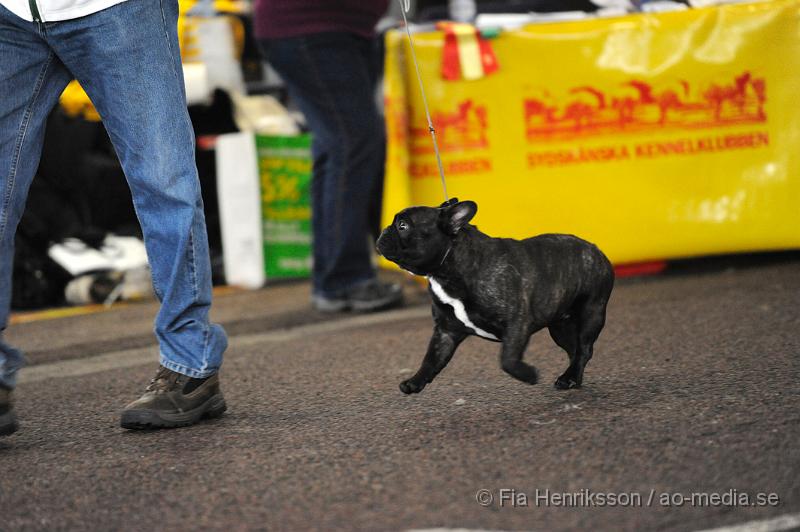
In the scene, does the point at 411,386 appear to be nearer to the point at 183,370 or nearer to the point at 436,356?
the point at 436,356

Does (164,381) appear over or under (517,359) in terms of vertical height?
under

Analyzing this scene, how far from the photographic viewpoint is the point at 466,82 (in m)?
5.63

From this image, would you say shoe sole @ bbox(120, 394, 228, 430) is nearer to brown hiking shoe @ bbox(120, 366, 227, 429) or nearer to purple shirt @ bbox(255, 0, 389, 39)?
brown hiking shoe @ bbox(120, 366, 227, 429)

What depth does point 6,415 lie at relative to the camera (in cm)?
326

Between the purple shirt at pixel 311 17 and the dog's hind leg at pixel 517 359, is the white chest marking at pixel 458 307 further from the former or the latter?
the purple shirt at pixel 311 17

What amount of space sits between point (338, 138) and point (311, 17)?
1.85ft

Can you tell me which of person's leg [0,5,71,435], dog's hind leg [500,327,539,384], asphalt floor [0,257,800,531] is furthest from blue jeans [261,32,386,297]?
dog's hind leg [500,327,539,384]

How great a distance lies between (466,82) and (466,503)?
3.44 m

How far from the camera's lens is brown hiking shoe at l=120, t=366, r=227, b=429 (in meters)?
3.33

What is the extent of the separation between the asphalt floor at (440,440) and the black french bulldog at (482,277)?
0.23 m

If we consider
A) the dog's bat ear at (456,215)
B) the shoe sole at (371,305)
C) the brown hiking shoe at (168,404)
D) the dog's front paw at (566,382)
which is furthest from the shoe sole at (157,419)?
the shoe sole at (371,305)

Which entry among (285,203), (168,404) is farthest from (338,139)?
(168,404)

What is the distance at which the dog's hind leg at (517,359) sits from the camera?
3018 millimetres

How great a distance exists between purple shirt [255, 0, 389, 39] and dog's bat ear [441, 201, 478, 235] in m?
2.36
